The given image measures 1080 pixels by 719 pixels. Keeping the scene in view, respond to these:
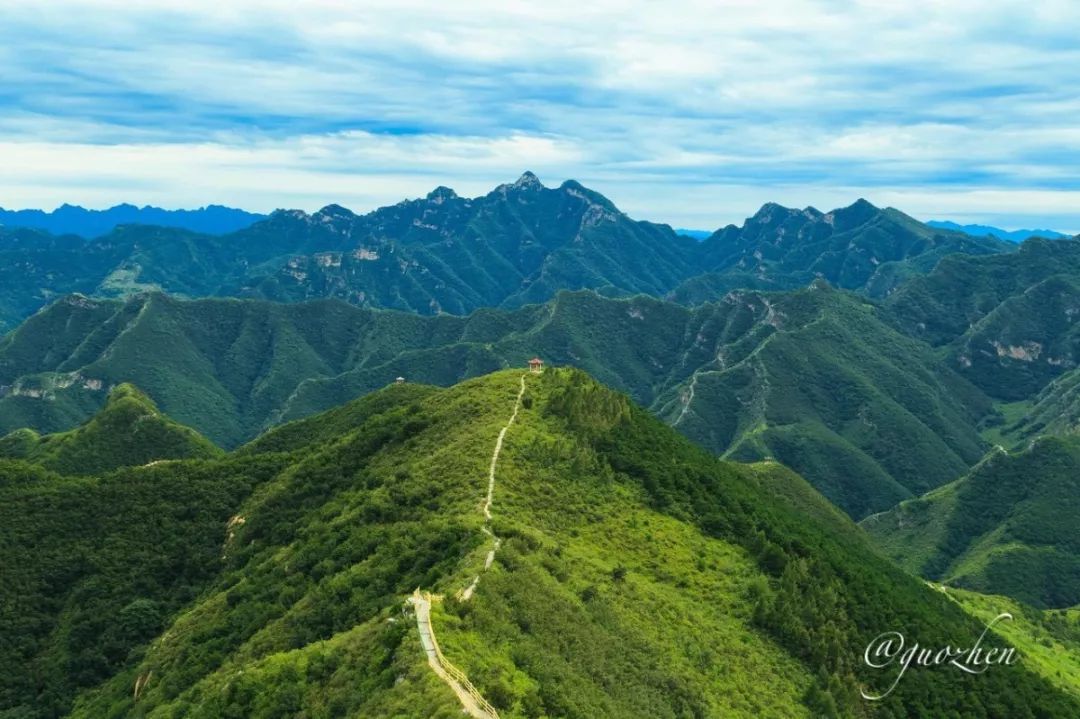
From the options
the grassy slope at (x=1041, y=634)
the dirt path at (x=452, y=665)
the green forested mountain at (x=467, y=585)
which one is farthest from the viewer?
the grassy slope at (x=1041, y=634)

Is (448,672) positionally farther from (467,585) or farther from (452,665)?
(467,585)

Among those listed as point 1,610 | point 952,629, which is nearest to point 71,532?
point 1,610

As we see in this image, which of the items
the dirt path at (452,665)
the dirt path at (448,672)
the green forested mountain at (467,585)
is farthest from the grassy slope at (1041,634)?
the dirt path at (448,672)

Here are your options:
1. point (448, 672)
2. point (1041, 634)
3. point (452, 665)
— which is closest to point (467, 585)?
point (452, 665)

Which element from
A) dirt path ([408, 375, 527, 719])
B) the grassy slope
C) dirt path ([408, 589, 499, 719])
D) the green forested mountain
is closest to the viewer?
dirt path ([408, 589, 499, 719])

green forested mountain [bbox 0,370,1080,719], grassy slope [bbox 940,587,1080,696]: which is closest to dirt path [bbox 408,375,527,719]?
green forested mountain [bbox 0,370,1080,719]

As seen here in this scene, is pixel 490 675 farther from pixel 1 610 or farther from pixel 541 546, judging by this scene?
→ pixel 1 610

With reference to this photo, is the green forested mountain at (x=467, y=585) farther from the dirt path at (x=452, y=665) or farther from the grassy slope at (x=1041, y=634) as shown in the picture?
the grassy slope at (x=1041, y=634)

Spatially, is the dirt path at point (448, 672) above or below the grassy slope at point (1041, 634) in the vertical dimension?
above

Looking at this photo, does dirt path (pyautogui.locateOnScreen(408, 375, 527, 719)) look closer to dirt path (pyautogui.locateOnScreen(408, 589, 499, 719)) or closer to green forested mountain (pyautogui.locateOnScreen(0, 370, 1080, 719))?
dirt path (pyautogui.locateOnScreen(408, 589, 499, 719))
